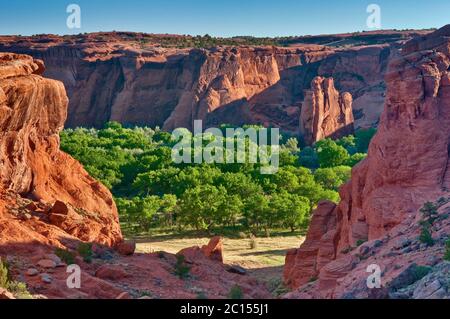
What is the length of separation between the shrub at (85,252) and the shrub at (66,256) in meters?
0.66

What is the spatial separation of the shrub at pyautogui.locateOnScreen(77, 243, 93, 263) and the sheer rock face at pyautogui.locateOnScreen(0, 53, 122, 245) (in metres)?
1.50

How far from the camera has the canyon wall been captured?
343 ft

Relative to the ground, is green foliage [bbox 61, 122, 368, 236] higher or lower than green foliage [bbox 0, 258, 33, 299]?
lower

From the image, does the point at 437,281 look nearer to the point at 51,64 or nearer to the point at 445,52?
the point at 445,52

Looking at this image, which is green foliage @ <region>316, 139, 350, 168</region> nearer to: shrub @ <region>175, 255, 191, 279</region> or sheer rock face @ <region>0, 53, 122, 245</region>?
sheer rock face @ <region>0, 53, 122, 245</region>

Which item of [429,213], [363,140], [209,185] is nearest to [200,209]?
[209,185]

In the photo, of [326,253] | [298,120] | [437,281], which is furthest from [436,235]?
[298,120]

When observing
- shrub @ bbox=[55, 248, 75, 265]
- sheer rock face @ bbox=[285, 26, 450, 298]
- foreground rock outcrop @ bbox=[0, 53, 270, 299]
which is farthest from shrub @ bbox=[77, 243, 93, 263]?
sheer rock face @ bbox=[285, 26, 450, 298]

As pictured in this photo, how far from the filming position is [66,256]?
23.2 metres

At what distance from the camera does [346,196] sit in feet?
96.2

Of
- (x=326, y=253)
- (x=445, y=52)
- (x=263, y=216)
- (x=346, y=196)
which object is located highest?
(x=445, y=52)

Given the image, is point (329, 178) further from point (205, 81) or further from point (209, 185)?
point (205, 81)

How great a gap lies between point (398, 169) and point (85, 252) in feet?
36.0

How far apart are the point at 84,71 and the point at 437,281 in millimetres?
102893
